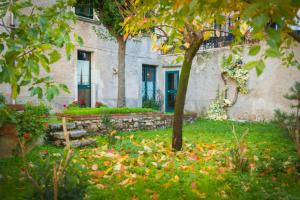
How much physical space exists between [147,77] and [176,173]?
10794 millimetres

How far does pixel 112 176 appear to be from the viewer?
459 cm

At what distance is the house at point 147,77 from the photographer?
11.7 metres

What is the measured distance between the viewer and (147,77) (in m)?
15.4

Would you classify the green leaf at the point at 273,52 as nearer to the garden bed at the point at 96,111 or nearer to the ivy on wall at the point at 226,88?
the garden bed at the point at 96,111

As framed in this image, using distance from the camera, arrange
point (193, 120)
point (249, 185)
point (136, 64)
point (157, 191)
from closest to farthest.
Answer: point (157, 191), point (249, 185), point (193, 120), point (136, 64)

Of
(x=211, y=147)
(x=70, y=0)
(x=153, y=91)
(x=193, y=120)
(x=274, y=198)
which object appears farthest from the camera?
(x=153, y=91)

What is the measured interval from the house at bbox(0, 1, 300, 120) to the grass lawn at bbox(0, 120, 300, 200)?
5.44 metres

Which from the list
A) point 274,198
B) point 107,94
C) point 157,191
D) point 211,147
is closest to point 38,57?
point 157,191

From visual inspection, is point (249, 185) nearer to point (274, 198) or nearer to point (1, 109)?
point (274, 198)

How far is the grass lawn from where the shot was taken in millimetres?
4000

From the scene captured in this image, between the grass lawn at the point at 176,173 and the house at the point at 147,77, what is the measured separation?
5.44 metres

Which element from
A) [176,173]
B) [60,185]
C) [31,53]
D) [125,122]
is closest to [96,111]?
[125,122]

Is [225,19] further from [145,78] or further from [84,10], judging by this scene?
[145,78]

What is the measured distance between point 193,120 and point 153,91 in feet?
11.9
